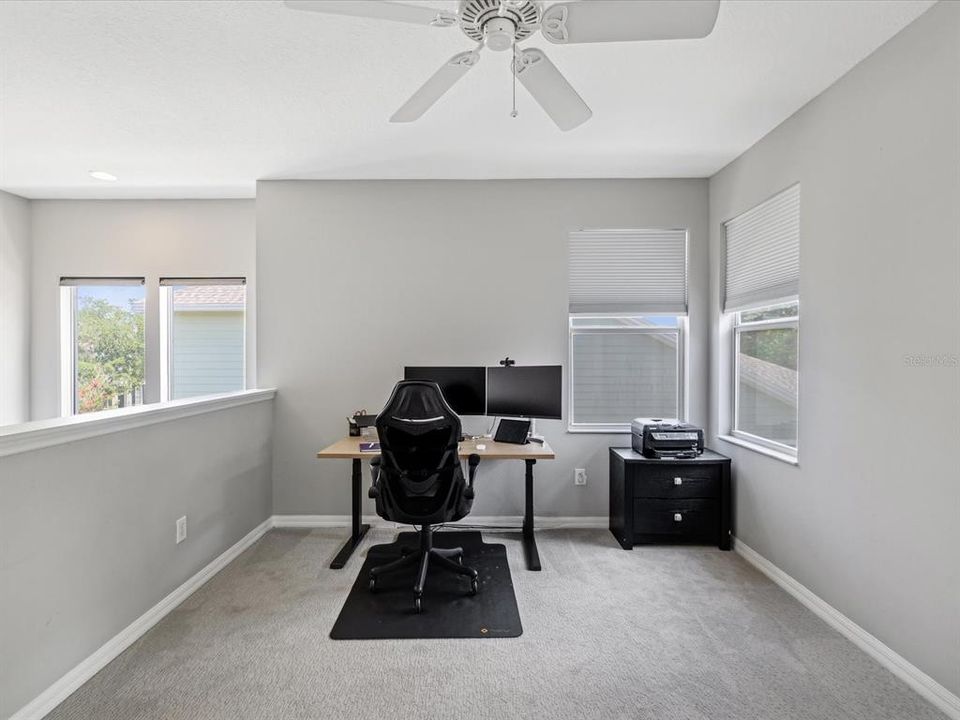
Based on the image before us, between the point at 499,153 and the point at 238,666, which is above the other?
the point at 499,153

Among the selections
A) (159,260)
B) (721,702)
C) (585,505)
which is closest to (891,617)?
(721,702)

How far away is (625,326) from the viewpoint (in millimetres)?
3686

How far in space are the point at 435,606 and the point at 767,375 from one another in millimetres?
2455

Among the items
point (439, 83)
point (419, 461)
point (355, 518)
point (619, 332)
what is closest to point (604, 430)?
point (619, 332)

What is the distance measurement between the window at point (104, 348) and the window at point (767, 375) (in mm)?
4927

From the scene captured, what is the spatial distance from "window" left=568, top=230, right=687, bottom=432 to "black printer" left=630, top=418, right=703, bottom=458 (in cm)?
42

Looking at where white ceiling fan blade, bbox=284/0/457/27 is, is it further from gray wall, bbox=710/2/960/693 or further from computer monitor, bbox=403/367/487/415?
computer monitor, bbox=403/367/487/415

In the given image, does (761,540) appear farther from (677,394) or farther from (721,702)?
(721,702)

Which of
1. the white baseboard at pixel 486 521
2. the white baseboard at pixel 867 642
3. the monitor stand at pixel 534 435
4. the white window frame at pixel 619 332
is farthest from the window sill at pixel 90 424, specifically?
the white baseboard at pixel 867 642

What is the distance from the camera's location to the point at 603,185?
11.8 ft

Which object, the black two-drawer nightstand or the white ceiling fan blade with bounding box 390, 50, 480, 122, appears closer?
the white ceiling fan blade with bounding box 390, 50, 480, 122

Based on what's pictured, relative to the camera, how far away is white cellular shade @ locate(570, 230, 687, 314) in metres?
3.62

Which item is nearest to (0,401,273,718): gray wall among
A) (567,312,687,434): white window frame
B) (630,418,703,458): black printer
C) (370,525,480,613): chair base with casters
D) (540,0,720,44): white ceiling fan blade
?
(370,525,480,613): chair base with casters

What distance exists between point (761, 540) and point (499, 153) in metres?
2.99
